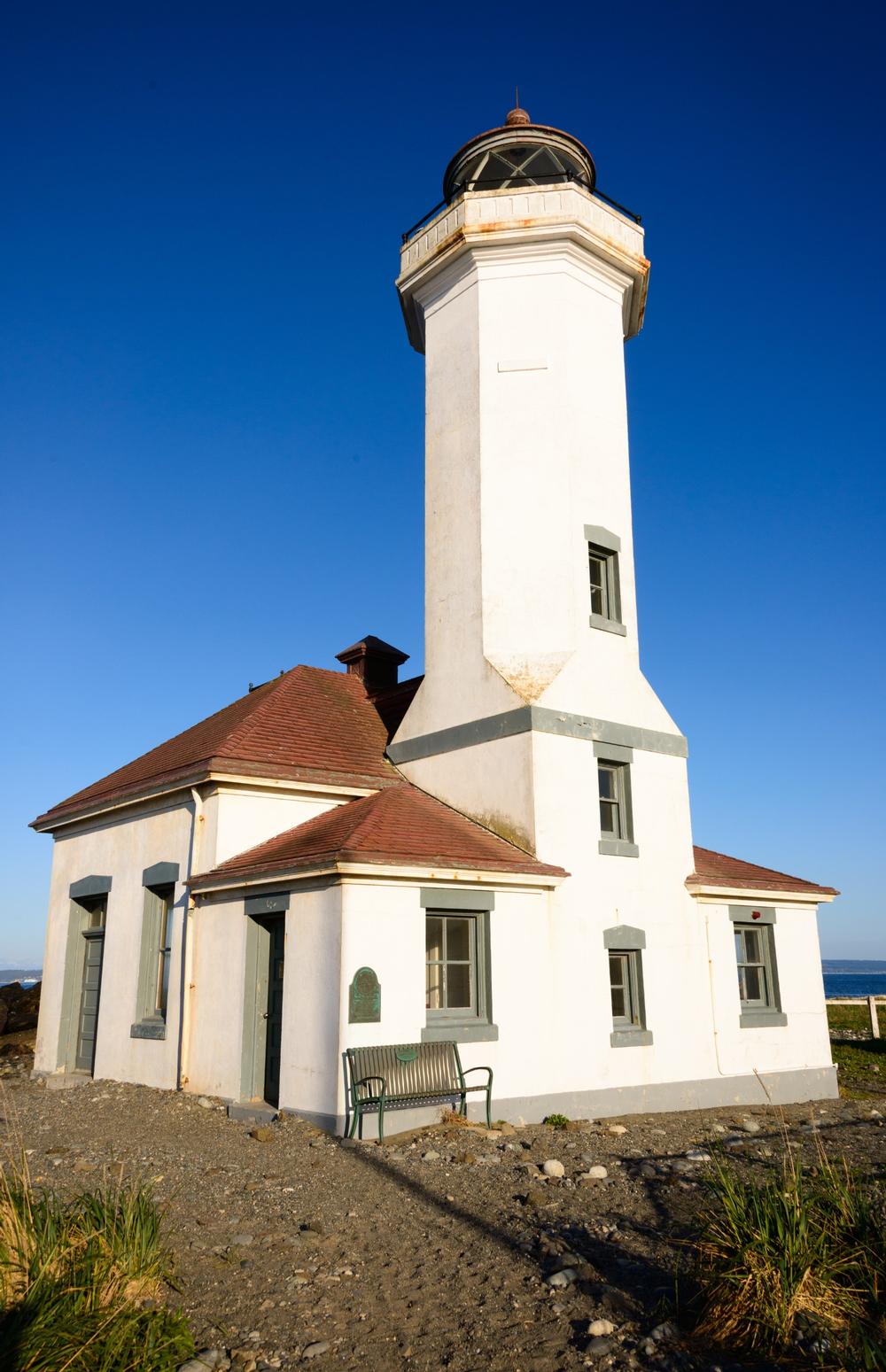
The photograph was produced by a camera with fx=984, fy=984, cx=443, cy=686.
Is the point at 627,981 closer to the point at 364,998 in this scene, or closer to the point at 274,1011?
the point at 364,998

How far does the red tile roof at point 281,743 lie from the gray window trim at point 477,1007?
350 centimetres

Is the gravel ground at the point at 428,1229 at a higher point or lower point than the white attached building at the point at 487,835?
lower

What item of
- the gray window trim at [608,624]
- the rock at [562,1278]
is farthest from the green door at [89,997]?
the rock at [562,1278]

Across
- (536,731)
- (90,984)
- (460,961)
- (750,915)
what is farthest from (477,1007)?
(90,984)

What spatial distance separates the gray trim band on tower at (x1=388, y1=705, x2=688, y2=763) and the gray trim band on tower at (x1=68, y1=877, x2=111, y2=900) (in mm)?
5365

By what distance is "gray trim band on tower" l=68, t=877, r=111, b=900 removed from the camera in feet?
55.3

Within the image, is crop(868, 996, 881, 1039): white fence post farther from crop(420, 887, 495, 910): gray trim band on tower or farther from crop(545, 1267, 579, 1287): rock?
crop(545, 1267, 579, 1287): rock

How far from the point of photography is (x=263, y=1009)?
12875 mm

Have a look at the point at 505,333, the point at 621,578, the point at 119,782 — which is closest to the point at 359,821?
the point at 621,578

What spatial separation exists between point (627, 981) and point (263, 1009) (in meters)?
5.33

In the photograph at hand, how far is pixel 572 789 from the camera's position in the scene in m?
14.4

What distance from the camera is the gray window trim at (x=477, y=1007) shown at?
38.6 ft

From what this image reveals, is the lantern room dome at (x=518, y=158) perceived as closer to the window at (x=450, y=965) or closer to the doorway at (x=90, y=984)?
the window at (x=450, y=965)

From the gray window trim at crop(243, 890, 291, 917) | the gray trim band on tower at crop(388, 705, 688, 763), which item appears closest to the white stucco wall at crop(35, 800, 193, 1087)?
the gray window trim at crop(243, 890, 291, 917)
